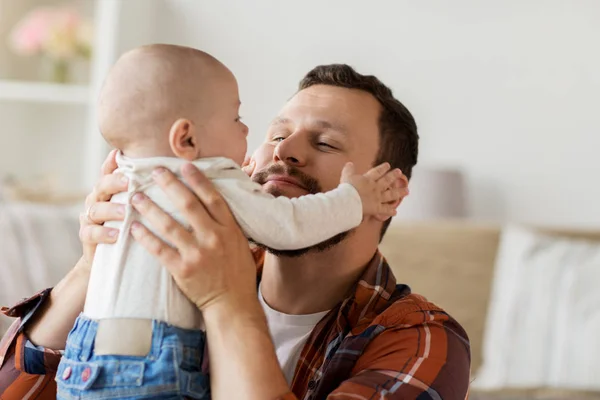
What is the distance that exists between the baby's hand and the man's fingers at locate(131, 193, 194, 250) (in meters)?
0.33

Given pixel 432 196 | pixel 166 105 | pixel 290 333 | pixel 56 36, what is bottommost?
pixel 432 196

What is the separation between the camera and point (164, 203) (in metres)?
1.16

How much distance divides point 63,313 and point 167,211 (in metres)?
0.35

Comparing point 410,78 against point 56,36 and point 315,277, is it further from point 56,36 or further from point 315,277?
point 315,277

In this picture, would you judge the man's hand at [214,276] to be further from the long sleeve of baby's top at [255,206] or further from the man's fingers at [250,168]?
the man's fingers at [250,168]

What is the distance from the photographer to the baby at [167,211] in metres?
1.11

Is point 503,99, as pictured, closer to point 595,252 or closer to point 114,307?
point 595,252

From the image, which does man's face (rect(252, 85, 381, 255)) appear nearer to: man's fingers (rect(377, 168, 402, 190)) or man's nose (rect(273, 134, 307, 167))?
man's nose (rect(273, 134, 307, 167))

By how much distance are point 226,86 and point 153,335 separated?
1.23ft

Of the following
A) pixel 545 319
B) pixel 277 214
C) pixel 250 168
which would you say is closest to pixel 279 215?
pixel 277 214

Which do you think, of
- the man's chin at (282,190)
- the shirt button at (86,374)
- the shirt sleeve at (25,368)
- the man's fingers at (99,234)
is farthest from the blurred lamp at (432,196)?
the shirt button at (86,374)

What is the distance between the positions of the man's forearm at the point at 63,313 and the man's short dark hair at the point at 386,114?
2.19ft

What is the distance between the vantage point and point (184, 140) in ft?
3.87

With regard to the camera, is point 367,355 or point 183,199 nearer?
point 183,199
